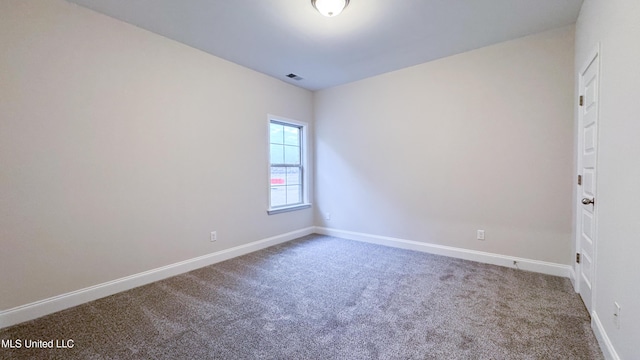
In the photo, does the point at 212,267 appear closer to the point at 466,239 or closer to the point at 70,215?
the point at 70,215

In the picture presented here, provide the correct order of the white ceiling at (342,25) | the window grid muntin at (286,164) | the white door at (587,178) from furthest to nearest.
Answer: the window grid muntin at (286,164) → the white ceiling at (342,25) → the white door at (587,178)

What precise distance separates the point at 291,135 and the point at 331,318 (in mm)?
3286

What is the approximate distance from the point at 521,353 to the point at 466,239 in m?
1.92

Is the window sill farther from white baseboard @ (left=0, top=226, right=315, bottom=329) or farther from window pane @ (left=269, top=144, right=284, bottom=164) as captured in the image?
window pane @ (left=269, top=144, right=284, bottom=164)

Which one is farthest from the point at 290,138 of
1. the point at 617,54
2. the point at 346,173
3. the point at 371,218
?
the point at 617,54

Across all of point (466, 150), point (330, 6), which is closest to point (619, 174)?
point (466, 150)

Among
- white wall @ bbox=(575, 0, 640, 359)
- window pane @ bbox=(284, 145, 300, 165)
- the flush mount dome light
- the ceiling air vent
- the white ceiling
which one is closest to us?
white wall @ bbox=(575, 0, 640, 359)

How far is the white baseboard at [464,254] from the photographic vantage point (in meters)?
2.90

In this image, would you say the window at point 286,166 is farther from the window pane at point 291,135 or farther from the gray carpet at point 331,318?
the gray carpet at point 331,318

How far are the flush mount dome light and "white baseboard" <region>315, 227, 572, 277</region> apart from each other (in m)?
3.11

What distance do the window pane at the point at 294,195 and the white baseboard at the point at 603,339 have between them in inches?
149

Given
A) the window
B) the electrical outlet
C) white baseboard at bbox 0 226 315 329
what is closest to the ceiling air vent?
the window

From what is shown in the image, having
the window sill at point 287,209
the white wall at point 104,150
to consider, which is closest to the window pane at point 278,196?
the window sill at point 287,209

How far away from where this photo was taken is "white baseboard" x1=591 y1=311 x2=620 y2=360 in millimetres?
1516
